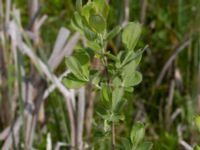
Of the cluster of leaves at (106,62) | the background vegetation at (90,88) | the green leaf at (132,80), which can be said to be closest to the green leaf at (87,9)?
the cluster of leaves at (106,62)

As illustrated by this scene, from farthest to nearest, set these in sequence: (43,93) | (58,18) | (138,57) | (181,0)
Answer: (58,18) < (181,0) < (43,93) < (138,57)

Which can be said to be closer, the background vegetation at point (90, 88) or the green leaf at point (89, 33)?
the green leaf at point (89, 33)

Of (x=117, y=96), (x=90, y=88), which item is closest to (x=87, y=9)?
(x=117, y=96)

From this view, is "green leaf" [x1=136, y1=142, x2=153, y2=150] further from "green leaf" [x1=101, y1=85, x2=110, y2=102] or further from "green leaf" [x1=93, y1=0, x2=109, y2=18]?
"green leaf" [x1=93, y1=0, x2=109, y2=18]

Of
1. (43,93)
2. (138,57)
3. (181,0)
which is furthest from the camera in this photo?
(181,0)

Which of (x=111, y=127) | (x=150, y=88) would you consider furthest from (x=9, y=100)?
(x=111, y=127)

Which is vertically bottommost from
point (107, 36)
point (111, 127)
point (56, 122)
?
point (56, 122)

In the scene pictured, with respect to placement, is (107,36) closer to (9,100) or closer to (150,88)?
(9,100)

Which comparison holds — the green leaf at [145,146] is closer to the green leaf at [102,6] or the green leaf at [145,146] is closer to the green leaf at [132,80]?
the green leaf at [132,80]
